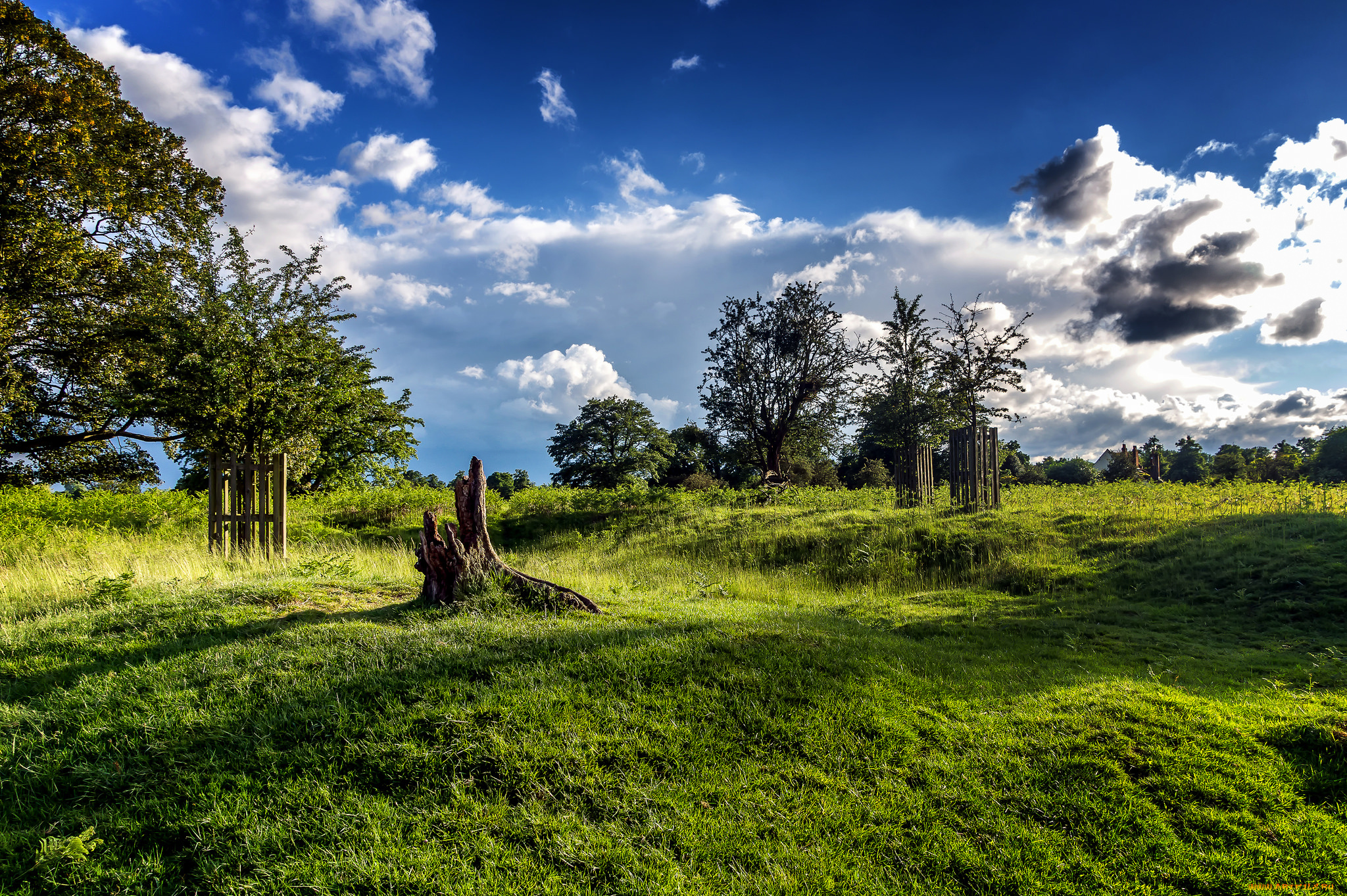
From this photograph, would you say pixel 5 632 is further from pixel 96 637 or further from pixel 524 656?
pixel 524 656

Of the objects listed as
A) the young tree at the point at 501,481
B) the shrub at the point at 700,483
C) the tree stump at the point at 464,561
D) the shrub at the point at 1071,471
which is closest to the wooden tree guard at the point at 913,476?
the tree stump at the point at 464,561

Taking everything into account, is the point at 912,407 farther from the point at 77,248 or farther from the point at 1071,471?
the point at 1071,471

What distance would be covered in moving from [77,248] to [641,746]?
20.4 metres

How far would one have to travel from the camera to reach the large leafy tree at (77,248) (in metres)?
14.6

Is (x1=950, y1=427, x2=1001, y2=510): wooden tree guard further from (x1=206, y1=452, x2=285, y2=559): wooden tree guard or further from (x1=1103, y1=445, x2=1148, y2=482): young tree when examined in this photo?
(x1=1103, y1=445, x2=1148, y2=482): young tree

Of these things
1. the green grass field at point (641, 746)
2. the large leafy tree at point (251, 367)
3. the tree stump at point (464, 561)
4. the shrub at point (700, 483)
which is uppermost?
the large leafy tree at point (251, 367)

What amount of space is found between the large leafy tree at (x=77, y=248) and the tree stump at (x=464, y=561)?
1064 centimetres

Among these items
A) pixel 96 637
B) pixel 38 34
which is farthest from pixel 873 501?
pixel 38 34

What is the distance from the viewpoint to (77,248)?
50.7 ft

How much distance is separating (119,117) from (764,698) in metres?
23.0

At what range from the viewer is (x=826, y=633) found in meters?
6.62

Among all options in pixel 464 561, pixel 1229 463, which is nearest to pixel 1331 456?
pixel 1229 463

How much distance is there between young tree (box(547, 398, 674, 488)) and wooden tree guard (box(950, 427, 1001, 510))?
104 ft

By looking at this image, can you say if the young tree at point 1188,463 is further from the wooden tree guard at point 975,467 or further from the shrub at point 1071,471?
the wooden tree guard at point 975,467
